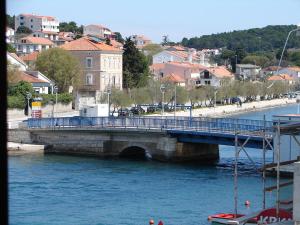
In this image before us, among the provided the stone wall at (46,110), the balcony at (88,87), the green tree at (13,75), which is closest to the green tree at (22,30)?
the balcony at (88,87)

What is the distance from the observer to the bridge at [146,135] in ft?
88.1

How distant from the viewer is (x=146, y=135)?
28562mm

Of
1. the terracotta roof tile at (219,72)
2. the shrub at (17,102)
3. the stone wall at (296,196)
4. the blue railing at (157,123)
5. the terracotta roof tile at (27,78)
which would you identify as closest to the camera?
the stone wall at (296,196)

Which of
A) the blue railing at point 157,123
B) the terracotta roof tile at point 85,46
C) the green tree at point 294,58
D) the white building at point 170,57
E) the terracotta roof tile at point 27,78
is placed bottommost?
the blue railing at point 157,123

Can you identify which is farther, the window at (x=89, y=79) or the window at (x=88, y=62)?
the window at (x=89, y=79)

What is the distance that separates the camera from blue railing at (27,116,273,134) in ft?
87.9

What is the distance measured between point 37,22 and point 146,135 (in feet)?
255

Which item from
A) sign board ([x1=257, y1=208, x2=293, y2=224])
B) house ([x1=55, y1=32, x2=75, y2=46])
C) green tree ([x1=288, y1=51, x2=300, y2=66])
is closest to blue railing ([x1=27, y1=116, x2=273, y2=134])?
sign board ([x1=257, y1=208, x2=293, y2=224])

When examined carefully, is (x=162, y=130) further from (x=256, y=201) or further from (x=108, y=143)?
(x=256, y=201)

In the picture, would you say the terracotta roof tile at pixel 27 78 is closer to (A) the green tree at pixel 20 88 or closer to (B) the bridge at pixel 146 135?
(A) the green tree at pixel 20 88

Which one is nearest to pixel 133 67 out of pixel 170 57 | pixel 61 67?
pixel 61 67

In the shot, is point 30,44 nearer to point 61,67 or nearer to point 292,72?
point 61,67

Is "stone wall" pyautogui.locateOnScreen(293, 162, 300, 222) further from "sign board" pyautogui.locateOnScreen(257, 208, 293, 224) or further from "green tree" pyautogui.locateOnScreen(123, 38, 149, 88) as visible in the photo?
"green tree" pyautogui.locateOnScreen(123, 38, 149, 88)

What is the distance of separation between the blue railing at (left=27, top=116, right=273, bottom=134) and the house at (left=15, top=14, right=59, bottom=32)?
239 feet
